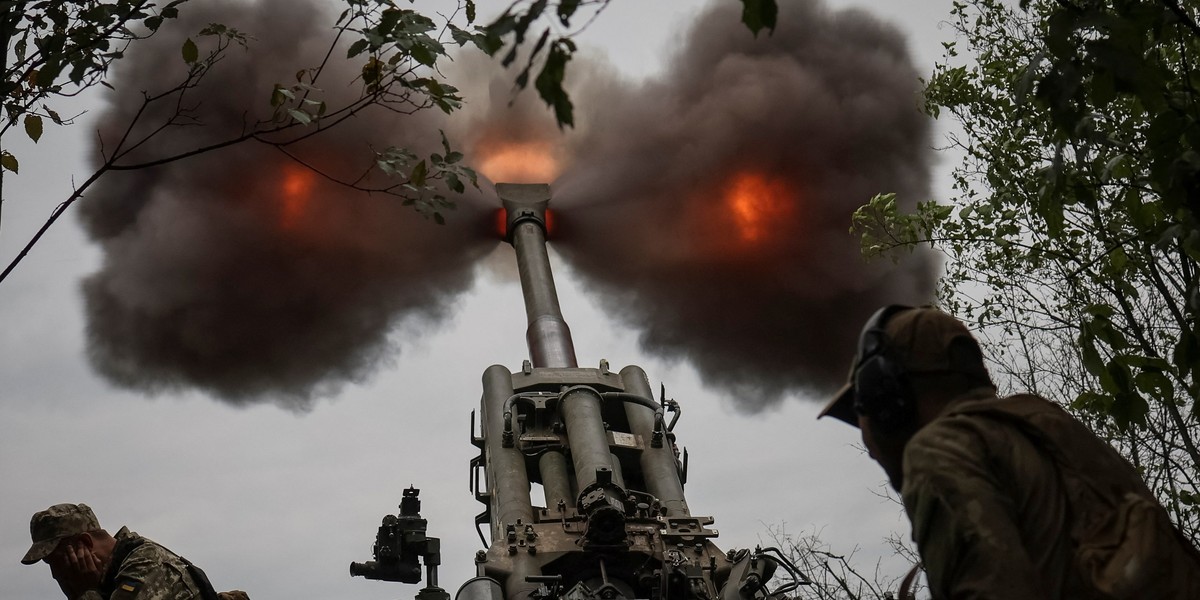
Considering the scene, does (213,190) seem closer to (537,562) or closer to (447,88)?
(537,562)

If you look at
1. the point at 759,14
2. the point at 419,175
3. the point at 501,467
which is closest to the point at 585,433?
the point at 501,467

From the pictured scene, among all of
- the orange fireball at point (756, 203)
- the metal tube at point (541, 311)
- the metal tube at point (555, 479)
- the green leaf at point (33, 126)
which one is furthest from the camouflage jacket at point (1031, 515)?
the orange fireball at point (756, 203)

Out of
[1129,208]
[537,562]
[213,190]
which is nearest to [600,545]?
[537,562]

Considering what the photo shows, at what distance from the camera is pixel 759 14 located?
298 cm

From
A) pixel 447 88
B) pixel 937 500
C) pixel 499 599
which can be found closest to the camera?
pixel 937 500

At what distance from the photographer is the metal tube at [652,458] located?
12.1 meters

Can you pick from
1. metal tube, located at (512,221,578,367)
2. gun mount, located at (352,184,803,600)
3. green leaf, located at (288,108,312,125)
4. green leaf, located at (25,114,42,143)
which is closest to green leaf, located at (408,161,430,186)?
green leaf, located at (288,108,312,125)

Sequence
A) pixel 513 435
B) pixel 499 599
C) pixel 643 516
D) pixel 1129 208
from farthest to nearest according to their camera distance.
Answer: pixel 513 435 → pixel 643 516 → pixel 499 599 → pixel 1129 208

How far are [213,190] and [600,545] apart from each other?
8866mm

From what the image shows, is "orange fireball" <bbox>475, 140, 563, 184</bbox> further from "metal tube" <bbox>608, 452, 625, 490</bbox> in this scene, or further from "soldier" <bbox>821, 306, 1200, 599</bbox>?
"soldier" <bbox>821, 306, 1200, 599</bbox>

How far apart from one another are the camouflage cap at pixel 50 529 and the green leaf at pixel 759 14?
147 inches

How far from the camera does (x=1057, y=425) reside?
2.96m

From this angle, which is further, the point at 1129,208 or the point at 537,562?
the point at 537,562

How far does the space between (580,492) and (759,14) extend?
832cm
